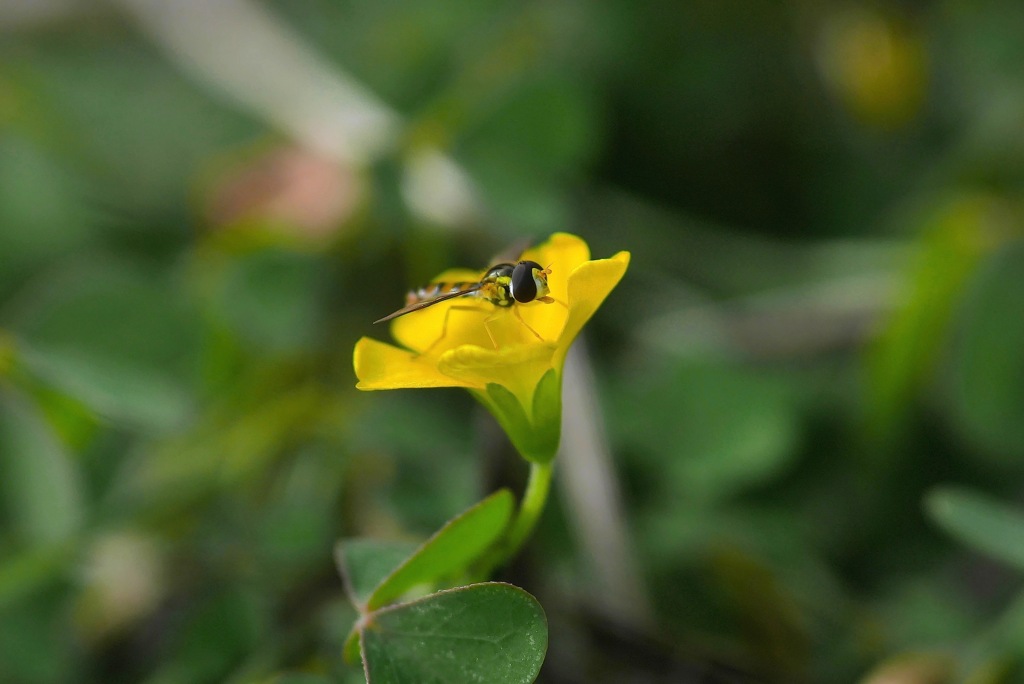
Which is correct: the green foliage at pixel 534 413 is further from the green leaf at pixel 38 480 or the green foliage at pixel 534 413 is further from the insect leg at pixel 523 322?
the green leaf at pixel 38 480

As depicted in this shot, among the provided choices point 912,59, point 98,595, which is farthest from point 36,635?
point 912,59

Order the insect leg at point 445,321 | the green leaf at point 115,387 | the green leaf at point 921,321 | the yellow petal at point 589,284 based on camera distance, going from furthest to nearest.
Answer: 1. the green leaf at point 921,321
2. the green leaf at point 115,387
3. the insect leg at point 445,321
4. the yellow petal at point 589,284

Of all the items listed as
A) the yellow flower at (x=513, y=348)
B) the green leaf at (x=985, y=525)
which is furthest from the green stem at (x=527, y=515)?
the green leaf at (x=985, y=525)

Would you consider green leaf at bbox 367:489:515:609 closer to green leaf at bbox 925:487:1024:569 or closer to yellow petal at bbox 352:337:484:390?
yellow petal at bbox 352:337:484:390

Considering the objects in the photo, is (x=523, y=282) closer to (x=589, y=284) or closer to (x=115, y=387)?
(x=589, y=284)

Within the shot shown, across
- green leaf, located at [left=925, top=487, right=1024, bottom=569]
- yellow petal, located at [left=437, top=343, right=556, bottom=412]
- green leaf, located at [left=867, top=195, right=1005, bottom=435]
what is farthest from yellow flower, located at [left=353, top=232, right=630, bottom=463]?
green leaf, located at [left=867, top=195, right=1005, bottom=435]

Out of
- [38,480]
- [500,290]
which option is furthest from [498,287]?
[38,480]

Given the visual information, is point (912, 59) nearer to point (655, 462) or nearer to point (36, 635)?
point (655, 462)
